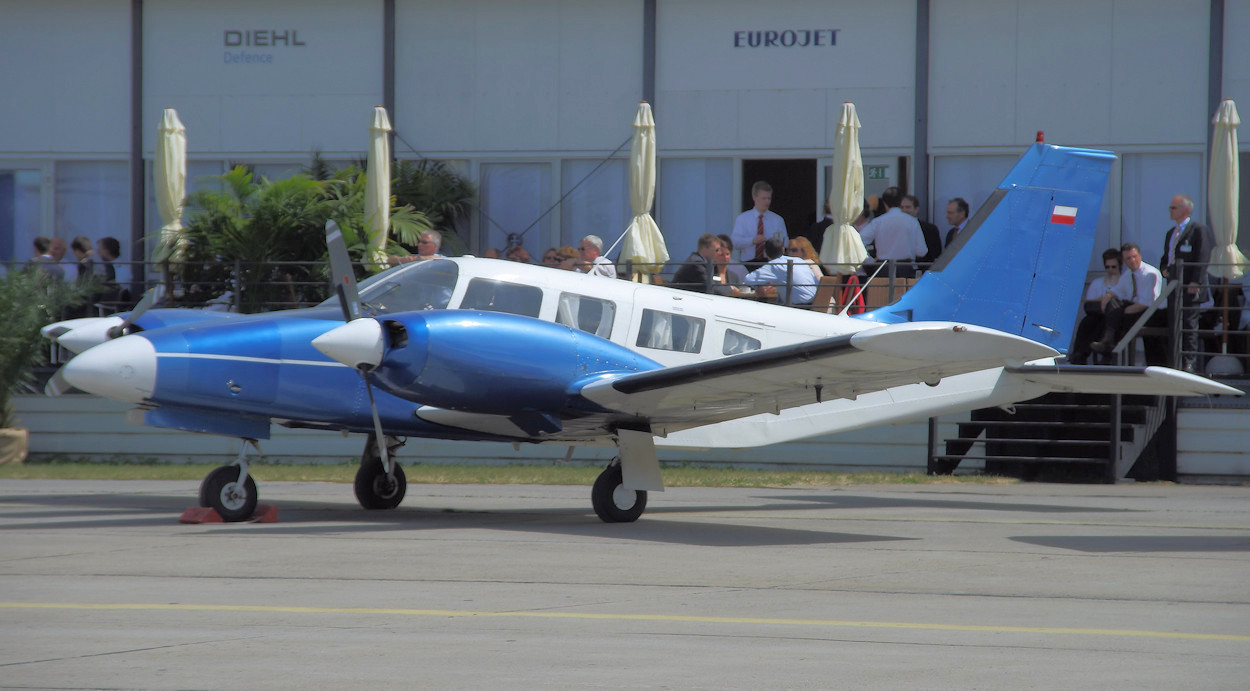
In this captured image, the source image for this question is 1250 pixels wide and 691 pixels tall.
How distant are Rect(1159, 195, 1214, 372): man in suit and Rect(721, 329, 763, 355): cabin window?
6780mm

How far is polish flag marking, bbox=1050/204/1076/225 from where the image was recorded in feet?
42.1

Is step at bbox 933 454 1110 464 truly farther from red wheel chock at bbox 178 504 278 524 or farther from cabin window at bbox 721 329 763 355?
red wheel chock at bbox 178 504 278 524

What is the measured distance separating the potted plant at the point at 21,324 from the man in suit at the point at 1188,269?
13.7 m

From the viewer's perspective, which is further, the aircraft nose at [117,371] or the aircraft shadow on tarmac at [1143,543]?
the aircraft nose at [117,371]

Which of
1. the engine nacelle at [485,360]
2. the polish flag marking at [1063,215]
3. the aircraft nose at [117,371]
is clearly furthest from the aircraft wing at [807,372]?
the polish flag marking at [1063,215]

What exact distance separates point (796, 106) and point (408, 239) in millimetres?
6840

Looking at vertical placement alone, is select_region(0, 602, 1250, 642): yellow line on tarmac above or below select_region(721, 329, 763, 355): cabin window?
below

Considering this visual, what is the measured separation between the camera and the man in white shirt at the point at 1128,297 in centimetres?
1570

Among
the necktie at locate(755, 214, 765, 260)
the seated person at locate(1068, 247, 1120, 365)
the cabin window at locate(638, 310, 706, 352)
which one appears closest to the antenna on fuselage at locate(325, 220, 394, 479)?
the cabin window at locate(638, 310, 706, 352)

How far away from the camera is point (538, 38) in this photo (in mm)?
21781

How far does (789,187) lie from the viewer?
21188mm

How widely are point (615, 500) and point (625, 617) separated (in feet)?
14.8

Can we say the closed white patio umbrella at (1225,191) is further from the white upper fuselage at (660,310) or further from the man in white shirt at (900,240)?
the white upper fuselage at (660,310)

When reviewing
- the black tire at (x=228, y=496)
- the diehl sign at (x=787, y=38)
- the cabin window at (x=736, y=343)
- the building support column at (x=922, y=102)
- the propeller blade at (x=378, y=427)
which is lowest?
the black tire at (x=228, y=496)
